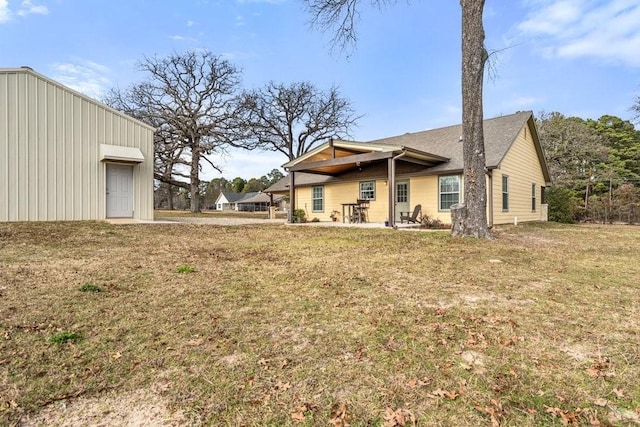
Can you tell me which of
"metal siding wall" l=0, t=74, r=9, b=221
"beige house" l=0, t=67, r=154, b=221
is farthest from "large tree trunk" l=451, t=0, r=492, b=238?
"metal siding wall" l=0, t=74, r=9, b=221

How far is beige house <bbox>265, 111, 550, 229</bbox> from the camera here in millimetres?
12164

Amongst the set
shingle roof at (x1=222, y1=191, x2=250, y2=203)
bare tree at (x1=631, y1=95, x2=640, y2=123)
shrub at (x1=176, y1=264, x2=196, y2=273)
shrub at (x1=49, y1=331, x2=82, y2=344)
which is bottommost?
shrub at (x1=49, y1=331, x2=82, y2=344)

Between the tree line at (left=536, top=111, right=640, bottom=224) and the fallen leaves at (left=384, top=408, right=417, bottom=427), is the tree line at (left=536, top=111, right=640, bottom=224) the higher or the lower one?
the higher one

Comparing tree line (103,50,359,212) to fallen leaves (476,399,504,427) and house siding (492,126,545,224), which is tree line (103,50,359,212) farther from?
fallen leaves (476,399,504,427)

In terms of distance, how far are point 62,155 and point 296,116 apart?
22.2 m

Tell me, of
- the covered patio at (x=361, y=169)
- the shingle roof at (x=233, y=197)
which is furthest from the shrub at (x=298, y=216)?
the shingle roof at (x=233, y=197)

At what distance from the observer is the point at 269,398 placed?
5.54ft

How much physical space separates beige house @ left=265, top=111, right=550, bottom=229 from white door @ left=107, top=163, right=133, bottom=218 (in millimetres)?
5977

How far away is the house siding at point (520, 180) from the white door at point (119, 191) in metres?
12.9

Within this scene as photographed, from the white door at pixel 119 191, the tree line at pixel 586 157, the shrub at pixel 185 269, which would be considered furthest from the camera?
the tree line at pixel 586 157

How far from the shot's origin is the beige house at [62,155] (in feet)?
29.6

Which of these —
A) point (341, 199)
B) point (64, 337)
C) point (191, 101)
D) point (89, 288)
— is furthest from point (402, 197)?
point (191, 101)

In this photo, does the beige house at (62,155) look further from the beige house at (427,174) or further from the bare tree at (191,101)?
the bare tree at (191,101)

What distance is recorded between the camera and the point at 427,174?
1312 cm
